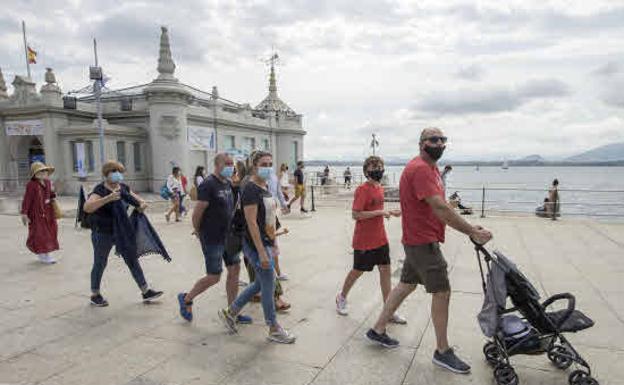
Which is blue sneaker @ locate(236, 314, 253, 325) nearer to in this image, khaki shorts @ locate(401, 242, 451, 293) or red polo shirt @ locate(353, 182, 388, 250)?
red polo shirt @ locate(353, 182, 388, 250)

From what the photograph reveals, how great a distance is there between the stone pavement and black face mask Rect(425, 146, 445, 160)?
5.77ft

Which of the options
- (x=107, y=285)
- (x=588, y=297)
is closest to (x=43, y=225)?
(x=107, y=285)

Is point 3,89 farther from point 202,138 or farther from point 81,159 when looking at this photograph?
point 202,138

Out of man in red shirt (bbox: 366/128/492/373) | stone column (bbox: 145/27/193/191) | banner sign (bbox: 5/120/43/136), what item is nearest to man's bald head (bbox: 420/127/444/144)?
man in red shirt (bbox: 366/128/492/373)

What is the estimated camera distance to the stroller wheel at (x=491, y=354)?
3.27m

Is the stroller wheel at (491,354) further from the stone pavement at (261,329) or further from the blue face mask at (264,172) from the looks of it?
the blue face mask at (264,172)

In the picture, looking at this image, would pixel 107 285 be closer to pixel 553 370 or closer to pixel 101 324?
pixel 101 324

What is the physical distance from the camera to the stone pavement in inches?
127

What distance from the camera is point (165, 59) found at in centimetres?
2114

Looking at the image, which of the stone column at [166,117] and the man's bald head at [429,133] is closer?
the man's bald head at [429,133]

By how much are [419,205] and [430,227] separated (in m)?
0.20

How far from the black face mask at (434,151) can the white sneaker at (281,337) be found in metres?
2.11

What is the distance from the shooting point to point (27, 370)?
330 centimetres

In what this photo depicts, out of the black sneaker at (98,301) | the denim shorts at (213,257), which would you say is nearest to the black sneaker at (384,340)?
the denim shorts at (213,257)
